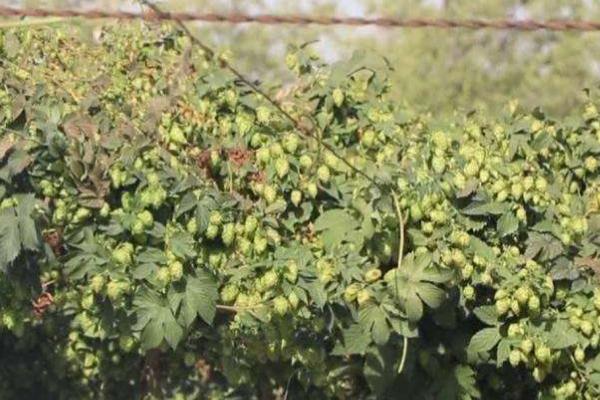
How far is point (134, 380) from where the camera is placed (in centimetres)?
738

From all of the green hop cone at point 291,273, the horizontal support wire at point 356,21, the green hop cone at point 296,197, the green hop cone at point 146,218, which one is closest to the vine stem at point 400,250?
the green hop cone at point 291,273

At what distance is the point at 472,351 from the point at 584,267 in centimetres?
62

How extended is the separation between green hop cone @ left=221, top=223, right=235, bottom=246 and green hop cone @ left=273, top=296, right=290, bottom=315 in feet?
1.14

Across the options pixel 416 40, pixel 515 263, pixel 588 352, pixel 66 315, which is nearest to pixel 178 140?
pixel 66 315

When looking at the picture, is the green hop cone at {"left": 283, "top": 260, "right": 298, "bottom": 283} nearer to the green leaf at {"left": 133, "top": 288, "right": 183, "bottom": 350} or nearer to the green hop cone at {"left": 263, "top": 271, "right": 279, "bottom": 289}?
the green hop cone at {"left": 263, "top": 271, "right": 279, "bottom": 289}

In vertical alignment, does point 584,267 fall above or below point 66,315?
above

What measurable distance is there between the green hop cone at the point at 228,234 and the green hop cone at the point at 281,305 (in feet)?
1.14

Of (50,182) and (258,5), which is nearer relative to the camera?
(50,182)

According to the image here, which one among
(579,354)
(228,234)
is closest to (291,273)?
(228,234)

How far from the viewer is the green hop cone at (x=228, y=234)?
18.6 feet

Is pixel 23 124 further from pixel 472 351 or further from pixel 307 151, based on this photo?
pixel 472 351

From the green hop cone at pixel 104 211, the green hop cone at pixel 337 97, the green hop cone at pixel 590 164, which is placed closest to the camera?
the green hop cone at pixel 104 211

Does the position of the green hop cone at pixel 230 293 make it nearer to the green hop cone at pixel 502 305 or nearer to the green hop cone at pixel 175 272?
the green hop cone at pixel 175 272

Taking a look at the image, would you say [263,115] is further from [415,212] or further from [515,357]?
[515,357]
